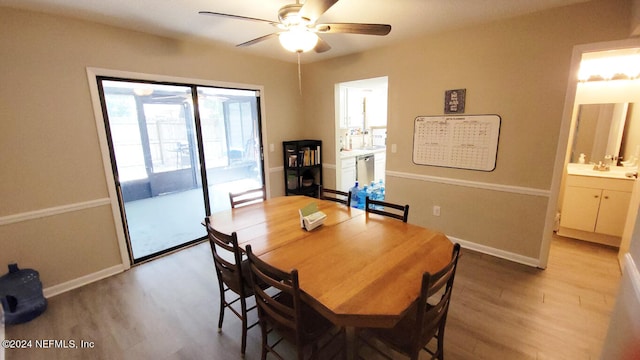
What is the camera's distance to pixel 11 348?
5.92 ft

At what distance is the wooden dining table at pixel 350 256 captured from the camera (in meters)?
Answer: 1.11

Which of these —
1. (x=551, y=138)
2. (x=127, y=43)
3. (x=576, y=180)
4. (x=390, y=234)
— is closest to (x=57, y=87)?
(x=127, y=43)

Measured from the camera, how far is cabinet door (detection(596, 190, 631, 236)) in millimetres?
2832

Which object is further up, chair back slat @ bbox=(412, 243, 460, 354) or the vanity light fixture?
the vanity light fixture

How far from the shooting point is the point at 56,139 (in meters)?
2.28

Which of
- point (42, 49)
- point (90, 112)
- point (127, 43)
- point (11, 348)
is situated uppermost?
point (127, 43)

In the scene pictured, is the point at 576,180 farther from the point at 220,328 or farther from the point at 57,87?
the point at 57,87

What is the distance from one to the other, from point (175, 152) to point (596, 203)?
505 cm

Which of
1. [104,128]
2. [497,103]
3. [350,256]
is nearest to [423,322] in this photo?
[350,256]

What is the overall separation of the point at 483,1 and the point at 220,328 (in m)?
3.28

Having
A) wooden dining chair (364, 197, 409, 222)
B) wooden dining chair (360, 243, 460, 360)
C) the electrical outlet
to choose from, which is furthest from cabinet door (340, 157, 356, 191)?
wooden dining chair (360, 243, 460, 360)

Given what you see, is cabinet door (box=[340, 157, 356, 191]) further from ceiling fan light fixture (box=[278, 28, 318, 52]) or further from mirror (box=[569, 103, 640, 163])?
mirror (box=[569, 103, 640, 163])

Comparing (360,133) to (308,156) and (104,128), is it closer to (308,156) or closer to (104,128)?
(308,156)

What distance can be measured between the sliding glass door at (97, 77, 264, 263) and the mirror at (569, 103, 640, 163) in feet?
14.1
